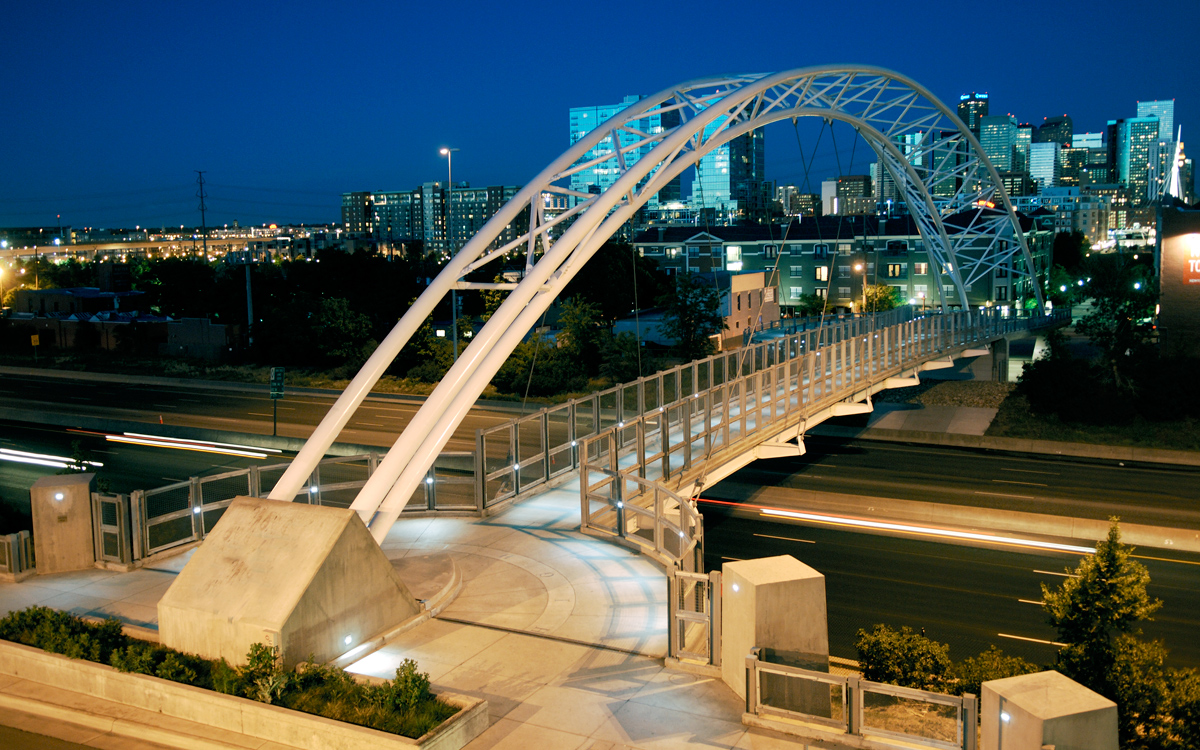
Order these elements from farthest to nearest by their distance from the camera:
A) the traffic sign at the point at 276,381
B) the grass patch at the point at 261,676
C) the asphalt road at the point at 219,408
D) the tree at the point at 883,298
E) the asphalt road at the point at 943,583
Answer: the tree at the point at 883,298, the asphalt road at the point at 219,408, the traffic sign at the point at 276,381, the asphalt road at the point at 943,583, the grass patch at the point at 261,676

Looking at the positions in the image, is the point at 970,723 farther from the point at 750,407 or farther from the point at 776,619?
the point at 750,407

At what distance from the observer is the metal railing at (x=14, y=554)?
40.2 feet

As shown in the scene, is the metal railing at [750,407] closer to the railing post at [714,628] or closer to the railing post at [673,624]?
the railing post at [673,624]

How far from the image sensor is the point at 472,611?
10969 millimetres

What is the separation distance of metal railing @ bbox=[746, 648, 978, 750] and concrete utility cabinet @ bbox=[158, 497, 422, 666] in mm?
4308

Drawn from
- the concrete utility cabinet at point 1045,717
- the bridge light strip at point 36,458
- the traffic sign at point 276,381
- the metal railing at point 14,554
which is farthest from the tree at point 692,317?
the concrete utility cabinet at point 1045,717

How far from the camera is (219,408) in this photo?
136ft

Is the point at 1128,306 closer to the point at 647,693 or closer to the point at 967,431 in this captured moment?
the point at 967,431

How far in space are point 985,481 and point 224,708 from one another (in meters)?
27.9

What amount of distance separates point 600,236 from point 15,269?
369 ft

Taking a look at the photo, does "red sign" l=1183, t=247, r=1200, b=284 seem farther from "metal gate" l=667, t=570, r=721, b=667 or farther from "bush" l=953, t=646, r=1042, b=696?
"metal gate" l=667, t=570, r=721, b=667

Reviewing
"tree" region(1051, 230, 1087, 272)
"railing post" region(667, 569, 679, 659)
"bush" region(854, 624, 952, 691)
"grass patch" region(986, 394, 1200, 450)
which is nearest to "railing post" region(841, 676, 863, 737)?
"railing post" region(667, 569, 679, 659)

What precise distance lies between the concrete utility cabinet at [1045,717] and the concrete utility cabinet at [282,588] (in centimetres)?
627

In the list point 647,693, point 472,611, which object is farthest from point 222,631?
point 647,693
